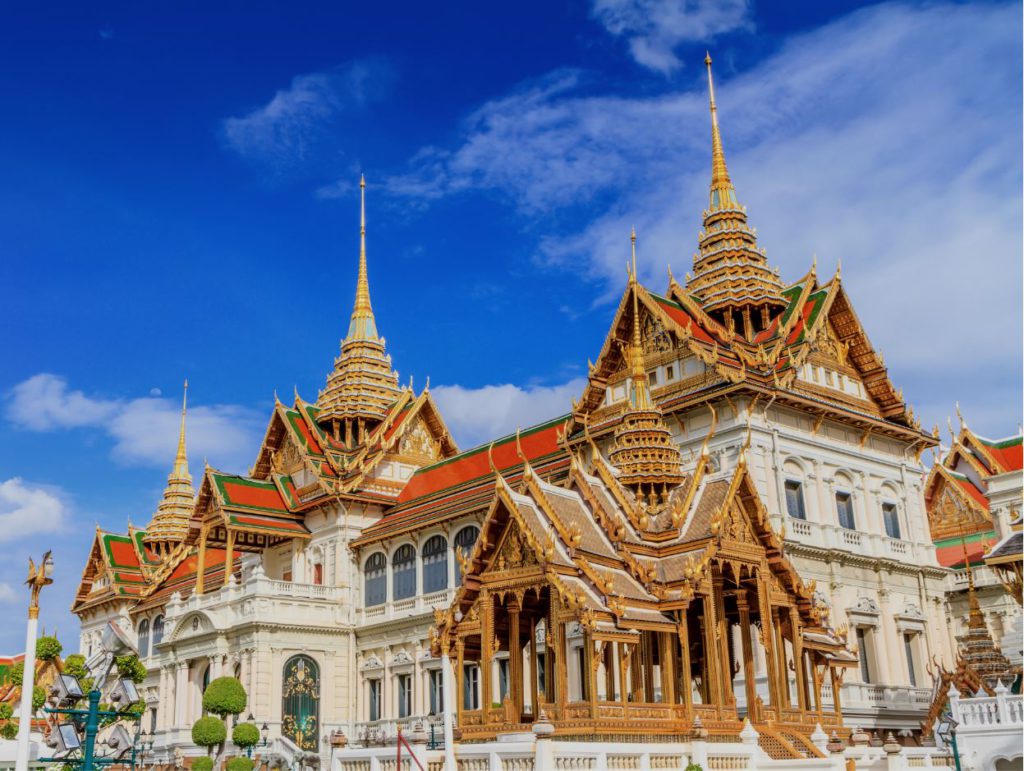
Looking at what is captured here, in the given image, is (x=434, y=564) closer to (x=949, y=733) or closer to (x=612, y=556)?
(x=949, y=733)

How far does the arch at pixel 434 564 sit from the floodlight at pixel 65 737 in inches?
972

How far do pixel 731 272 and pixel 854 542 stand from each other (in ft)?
30.5

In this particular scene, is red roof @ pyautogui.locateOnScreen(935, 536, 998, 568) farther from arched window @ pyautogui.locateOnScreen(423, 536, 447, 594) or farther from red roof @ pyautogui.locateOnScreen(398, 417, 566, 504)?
arched window @ pyautogui.locateOnScreen(423, 536, 447, 594)

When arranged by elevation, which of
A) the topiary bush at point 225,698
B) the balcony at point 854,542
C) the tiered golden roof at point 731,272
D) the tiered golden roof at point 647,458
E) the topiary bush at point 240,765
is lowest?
the topiary bush at point 240,765

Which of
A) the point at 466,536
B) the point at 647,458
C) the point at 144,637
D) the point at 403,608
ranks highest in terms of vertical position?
the point at 466,536

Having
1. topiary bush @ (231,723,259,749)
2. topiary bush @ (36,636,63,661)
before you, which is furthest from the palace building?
topiary bush @ (36,636,63,661)

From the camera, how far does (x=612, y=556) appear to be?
14.5 metres

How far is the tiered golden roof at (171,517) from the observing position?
62344 mm

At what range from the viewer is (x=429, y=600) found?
38406 millimetres

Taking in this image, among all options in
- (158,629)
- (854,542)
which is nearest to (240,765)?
(854,542)

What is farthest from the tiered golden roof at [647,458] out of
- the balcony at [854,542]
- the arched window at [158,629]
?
the arched window at [158,629]

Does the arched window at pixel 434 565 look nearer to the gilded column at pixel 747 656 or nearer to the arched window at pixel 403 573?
the arched window at pixel 403 573

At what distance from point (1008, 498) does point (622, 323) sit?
49.8ft

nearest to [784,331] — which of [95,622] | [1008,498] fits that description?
[1008,498]
